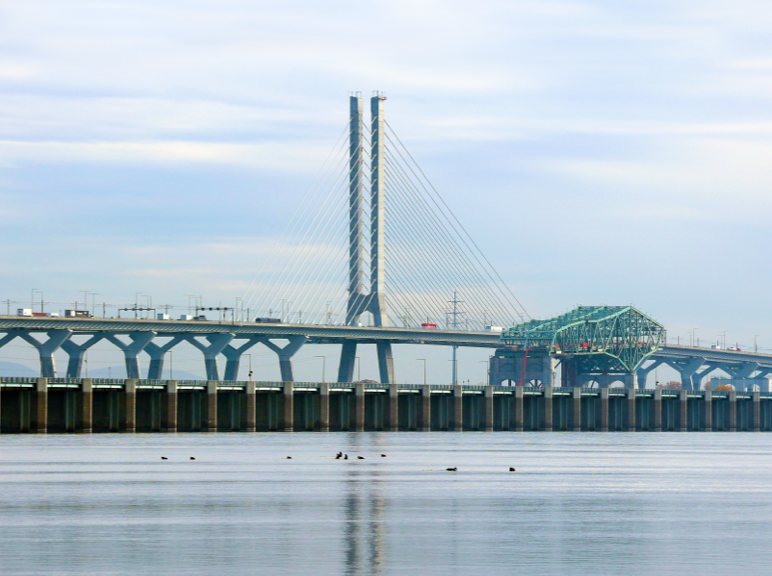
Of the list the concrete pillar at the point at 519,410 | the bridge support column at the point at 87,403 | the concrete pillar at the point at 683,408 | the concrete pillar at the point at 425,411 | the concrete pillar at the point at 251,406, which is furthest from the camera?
the concrete pillar at the point at 683,408

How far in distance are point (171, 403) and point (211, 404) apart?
5.37 metres

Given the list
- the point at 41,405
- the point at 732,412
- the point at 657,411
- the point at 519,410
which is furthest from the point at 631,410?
the point at 41,405

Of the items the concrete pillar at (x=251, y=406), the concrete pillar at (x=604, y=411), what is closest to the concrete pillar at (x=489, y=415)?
the concrete pillar at (x=604, y=411)

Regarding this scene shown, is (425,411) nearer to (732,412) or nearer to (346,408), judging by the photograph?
(346,408)

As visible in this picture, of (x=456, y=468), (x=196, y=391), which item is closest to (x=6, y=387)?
(x=196, y=391)

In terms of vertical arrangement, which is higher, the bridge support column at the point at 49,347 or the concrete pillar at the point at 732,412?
the bridge support column at the point at 49,347

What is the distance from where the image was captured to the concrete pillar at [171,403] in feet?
436

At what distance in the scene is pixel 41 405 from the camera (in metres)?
123

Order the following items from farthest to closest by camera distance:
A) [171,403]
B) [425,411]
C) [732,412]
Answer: [732,412]
[425,411]
[171,403]

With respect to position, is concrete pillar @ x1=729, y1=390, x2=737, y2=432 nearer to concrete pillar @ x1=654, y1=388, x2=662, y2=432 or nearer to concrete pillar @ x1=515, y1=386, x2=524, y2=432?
concrete pillar @ x1=654, y1=388, x2=662, y2=432

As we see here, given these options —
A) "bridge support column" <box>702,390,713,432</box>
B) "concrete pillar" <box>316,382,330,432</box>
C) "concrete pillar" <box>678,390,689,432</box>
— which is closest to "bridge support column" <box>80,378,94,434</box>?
"concrete pillar" <box>316,382,330,432</box>

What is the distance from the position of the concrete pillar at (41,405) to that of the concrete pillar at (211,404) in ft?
58.6

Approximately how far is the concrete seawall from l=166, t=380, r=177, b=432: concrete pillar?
10cm

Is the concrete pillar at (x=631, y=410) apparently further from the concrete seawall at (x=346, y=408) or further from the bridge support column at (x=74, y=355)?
the bridge support column at (x=74, y=355)
